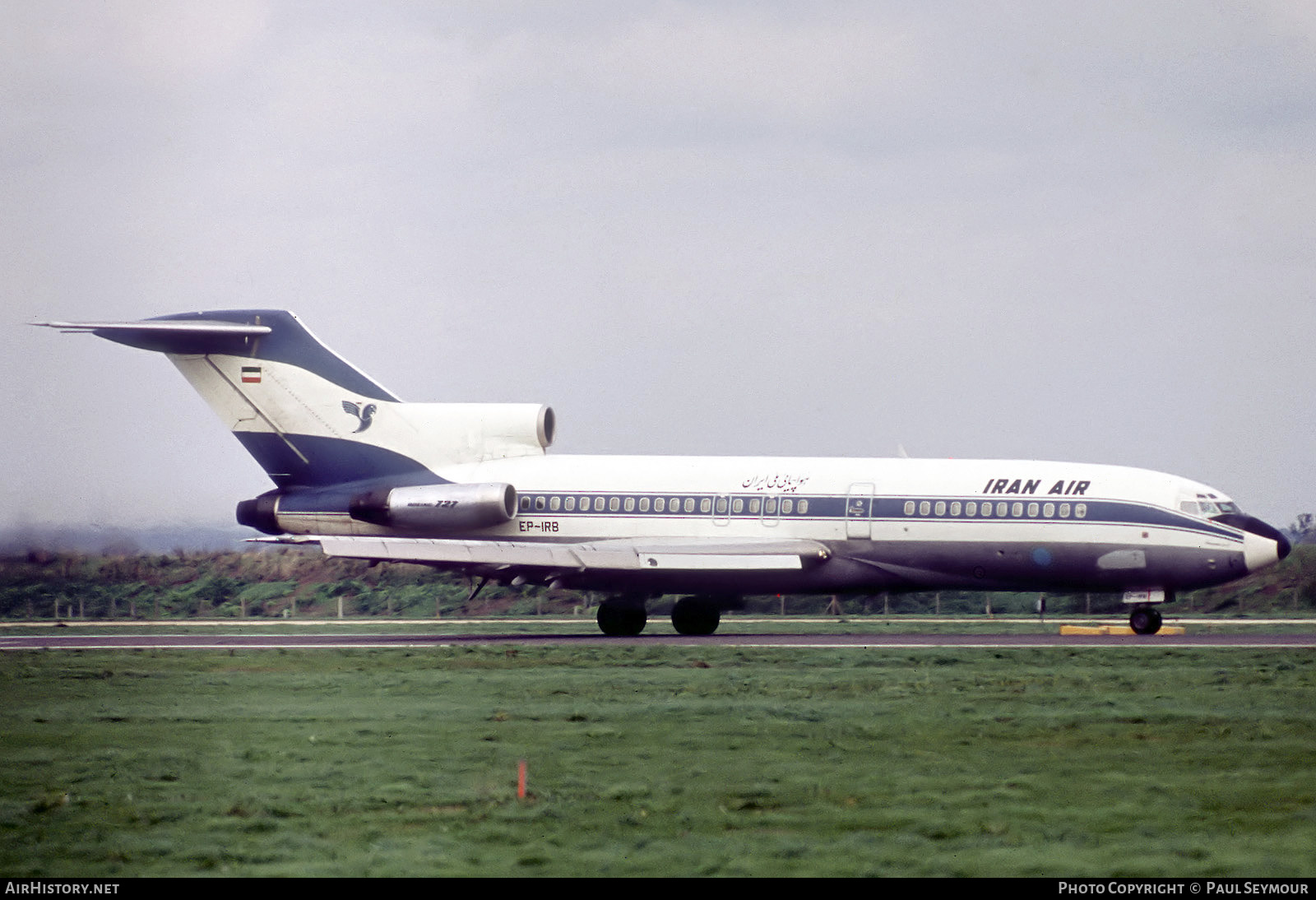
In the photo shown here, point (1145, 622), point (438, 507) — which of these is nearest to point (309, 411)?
point (438, 507)

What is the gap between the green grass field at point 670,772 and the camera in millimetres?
12039

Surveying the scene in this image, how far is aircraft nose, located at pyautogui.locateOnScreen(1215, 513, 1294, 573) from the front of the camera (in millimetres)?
37656

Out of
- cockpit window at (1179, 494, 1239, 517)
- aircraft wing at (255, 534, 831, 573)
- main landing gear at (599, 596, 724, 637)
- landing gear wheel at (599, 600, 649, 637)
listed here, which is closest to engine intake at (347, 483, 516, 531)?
aircraft wing at (255, 534, 831, 573)

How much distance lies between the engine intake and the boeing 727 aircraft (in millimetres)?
59

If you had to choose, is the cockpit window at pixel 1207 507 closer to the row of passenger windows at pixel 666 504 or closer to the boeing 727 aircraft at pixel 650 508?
the boeing 727 aircraft at pixel 650 508

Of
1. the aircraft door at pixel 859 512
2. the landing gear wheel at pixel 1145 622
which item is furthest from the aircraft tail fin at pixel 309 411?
the landing gear wheel at pixel 1145 622

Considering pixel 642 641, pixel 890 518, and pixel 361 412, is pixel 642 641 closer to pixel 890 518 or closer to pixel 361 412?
pixel 890 518

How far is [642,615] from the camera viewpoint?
138 feet

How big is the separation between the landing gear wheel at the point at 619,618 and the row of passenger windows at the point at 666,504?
2.40m

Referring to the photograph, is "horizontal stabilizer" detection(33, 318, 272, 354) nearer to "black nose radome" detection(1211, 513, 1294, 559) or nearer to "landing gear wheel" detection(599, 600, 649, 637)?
"landing gear wheel" detection(599, 600, 649, 637)

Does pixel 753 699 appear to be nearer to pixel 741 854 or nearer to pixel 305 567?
pixel 741 854

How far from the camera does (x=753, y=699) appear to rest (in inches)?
905

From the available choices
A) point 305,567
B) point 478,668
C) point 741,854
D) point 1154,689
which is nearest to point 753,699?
point 1154,689

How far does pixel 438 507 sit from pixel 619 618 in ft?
Answer: 17.7
